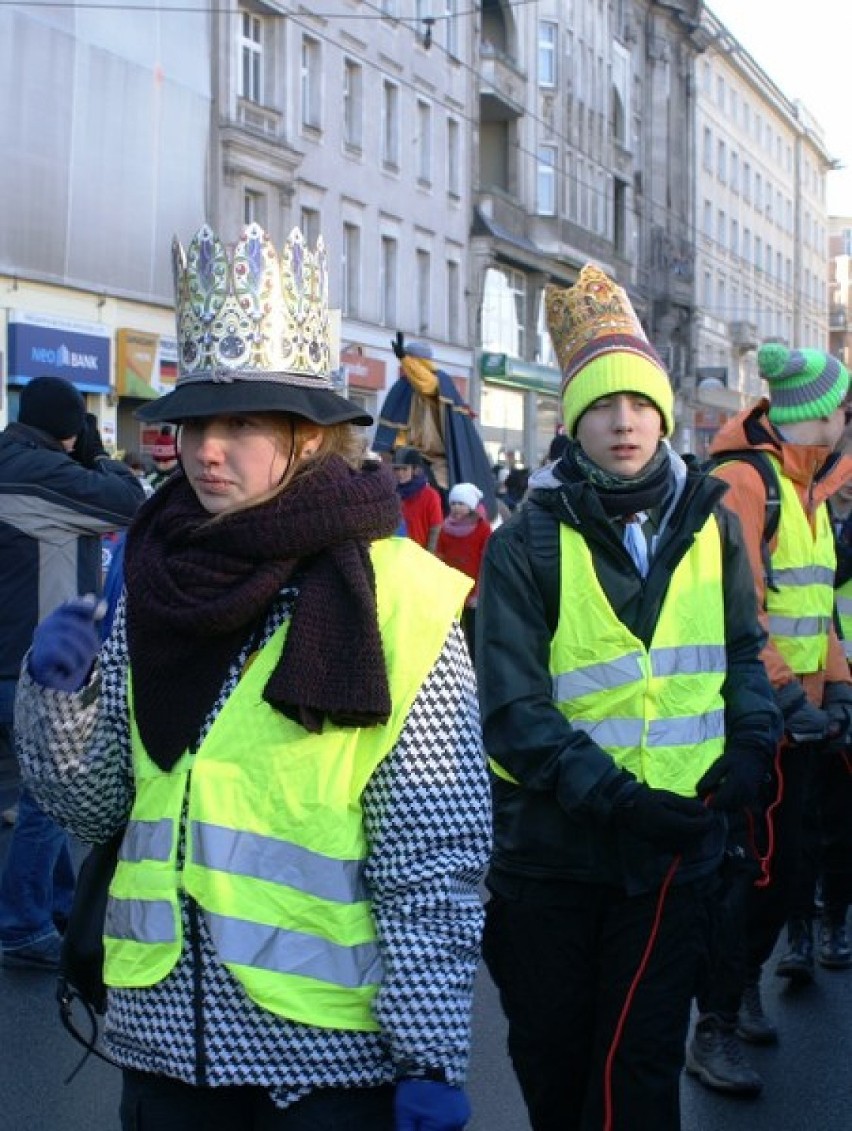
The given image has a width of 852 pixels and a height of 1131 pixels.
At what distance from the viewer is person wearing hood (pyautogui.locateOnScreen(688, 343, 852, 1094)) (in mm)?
5086

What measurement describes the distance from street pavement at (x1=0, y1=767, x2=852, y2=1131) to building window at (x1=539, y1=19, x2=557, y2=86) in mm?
42135

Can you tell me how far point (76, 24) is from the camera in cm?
2511

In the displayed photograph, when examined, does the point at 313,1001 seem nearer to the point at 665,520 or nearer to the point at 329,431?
the point at 329,431

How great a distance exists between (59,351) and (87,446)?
18771mm

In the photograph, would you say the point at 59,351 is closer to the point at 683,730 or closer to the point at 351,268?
the point at 351,268

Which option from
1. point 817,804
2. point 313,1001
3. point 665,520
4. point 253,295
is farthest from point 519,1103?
point 253,295

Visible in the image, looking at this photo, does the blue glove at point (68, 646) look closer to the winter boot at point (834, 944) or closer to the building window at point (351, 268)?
the winter boot at point (834, 944)

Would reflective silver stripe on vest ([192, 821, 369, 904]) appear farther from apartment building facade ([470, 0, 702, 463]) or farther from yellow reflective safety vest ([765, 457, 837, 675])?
apartment building facade ([470, 0, 702, 463])

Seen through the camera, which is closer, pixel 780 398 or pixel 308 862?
pixel 308 862

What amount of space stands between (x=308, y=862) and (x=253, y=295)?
88 centimetres

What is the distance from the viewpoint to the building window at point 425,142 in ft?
124

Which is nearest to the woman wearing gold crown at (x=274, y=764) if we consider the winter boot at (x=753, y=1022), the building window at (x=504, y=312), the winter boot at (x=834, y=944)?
the winter boot at (x=753, y=1022)

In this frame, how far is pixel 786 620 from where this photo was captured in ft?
17.2

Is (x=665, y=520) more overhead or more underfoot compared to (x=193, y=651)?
more overhead
